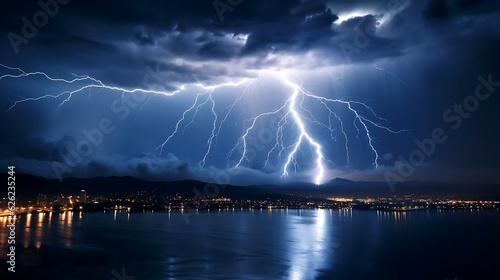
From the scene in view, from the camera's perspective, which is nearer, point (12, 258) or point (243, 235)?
point (12, 258)

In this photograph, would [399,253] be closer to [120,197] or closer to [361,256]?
[361,256]

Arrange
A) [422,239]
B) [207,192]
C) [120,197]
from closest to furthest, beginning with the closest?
[422,239] < [120,197] < [207,192]

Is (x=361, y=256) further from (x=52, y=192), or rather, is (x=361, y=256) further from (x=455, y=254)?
(x=52, y=192)

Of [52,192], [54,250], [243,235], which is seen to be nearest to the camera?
[54,250]

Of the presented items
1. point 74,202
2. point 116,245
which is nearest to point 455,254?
point 116,245

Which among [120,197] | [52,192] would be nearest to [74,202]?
[52,192]

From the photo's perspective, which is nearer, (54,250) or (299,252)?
(54,250)

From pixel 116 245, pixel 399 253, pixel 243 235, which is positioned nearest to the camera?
pixel 399 253

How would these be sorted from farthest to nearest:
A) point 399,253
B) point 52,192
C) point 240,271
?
point 52,192 → point 399,253 → point 240,271
